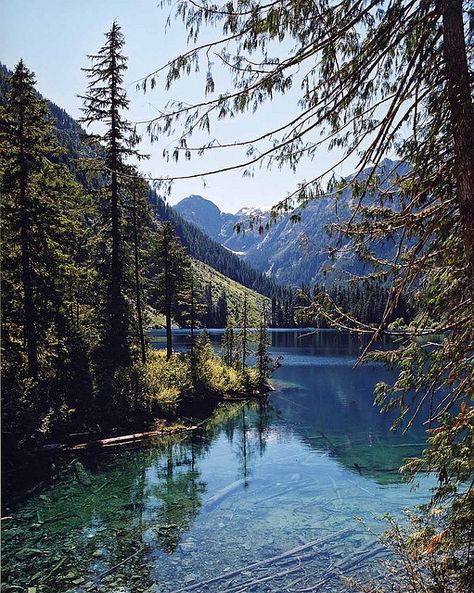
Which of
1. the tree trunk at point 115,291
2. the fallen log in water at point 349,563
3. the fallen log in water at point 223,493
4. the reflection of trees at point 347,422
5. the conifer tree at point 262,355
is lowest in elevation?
the reflection of trees at point 347,422

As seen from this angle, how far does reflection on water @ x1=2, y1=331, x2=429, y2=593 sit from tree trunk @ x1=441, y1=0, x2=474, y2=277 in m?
9.36

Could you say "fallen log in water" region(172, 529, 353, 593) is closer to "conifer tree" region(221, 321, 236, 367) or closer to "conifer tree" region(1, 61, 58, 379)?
"conifer tree" region(1, 61, 58, 379)

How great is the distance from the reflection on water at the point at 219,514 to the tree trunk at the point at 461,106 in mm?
9363

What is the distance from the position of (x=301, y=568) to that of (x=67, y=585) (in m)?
5.22

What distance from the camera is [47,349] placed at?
20.5 m

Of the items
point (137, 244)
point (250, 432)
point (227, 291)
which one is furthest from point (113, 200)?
point (227, 291)

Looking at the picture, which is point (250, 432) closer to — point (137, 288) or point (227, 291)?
point (137, 288)

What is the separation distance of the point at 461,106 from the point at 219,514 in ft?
44.4

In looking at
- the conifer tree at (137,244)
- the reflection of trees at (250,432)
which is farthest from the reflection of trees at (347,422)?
the conifer tree at (137,244)

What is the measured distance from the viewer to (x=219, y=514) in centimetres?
1431

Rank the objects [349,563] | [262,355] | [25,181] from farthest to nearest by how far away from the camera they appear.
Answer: [262,355]
[25,181]
[349,563]

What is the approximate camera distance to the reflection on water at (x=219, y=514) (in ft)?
34.7

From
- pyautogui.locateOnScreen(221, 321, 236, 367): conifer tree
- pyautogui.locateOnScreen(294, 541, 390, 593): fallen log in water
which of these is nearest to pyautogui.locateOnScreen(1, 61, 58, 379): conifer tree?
pyautogui.locateOnScreen(294, 541, 390, 593): fallen log in water

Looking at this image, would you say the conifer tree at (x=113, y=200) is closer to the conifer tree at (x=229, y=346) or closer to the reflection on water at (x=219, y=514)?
the reflection on water at (x=219, y=514)
